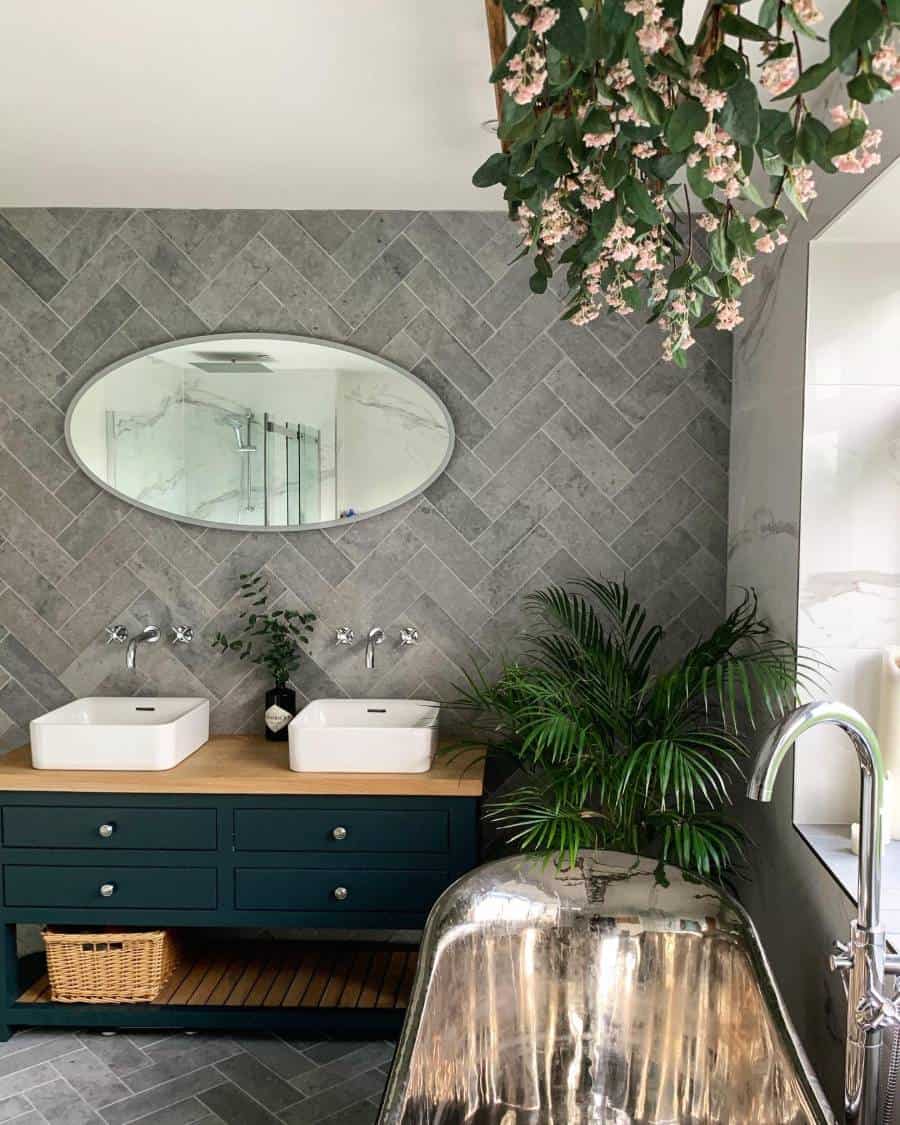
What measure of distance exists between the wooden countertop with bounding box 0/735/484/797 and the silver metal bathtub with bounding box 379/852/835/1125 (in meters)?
0.51

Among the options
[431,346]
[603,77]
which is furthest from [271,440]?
[603,77]

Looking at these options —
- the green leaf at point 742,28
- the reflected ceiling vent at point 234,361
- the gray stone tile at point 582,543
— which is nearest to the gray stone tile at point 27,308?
the reflected ceiling vent at point 234,361

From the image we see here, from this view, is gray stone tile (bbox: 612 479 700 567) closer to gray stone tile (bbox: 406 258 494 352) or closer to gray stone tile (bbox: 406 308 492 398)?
gray stone tile (bbox: 406 308 492 398)

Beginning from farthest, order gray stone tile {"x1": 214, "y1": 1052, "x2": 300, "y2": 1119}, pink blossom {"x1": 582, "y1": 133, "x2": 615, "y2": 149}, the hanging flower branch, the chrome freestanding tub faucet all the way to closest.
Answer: gray stone tile {"x1": 214, "y1": 1052, "x2": 300, "y2": 1119} → the chrome freestanding tub faucet → pink blossom {"x1": 582, "y1": 133, "x2": 615, "y2": 149} → the hanging flower branch

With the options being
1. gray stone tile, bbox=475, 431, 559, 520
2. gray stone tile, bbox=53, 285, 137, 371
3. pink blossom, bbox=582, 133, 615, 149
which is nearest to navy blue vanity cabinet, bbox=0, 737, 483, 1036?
gray stone tile, bbox=475, 431, 559, 520

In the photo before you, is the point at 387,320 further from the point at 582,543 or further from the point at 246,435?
the point at 582,543

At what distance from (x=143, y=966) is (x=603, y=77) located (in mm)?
2949

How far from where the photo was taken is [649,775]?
8.44 ft

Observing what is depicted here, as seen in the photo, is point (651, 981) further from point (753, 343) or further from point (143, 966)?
point (753, 343)

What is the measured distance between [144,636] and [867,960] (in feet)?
8.63

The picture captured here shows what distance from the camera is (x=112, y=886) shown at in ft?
10.1

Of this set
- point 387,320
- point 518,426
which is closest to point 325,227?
point 387,320

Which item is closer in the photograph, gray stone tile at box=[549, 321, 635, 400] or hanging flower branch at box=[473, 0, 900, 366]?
hanging flower branch at box=[473, 0, 900, 366]

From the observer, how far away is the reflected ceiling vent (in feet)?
11.5
